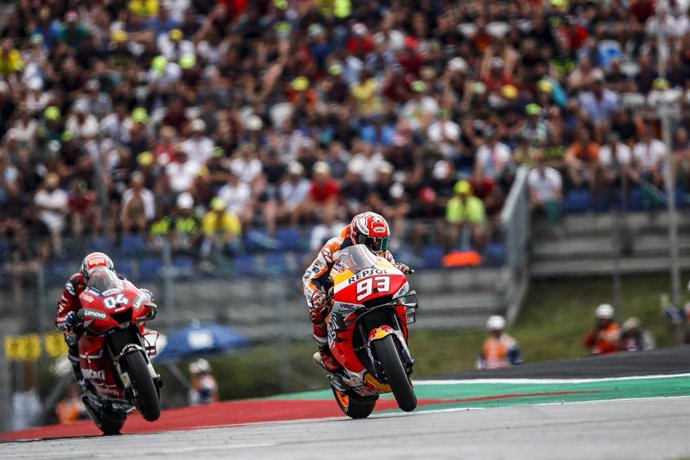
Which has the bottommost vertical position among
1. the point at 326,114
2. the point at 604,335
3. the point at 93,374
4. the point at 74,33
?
the point at 604,335

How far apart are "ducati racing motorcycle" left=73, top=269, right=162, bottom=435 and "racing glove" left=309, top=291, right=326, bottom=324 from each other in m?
1.63

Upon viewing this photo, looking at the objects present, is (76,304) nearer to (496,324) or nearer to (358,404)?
(358,404)

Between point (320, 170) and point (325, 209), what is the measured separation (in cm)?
81

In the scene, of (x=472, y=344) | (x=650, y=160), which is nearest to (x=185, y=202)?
(x=472, y=344)

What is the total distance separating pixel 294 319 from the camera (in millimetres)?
20875

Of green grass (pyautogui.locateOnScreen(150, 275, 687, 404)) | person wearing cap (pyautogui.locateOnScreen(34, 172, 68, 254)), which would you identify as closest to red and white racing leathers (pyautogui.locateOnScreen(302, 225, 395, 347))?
green grass (pyautogui.locateOnScreen(150, 275, 687, 404))

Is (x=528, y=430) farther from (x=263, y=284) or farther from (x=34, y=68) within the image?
(x=34, y=68)

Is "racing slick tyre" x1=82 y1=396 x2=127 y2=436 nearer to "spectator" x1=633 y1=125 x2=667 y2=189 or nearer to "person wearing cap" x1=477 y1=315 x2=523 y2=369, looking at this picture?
"person wearing cap" x1=477 y1=315 x2=523 y2=369

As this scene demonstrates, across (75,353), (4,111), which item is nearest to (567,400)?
(75,353)

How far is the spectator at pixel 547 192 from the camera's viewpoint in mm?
22059

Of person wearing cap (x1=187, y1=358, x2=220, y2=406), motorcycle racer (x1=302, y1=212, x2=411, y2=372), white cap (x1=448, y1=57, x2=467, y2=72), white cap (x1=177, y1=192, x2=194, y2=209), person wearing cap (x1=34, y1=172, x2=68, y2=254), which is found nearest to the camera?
motorcycle racer (x1=302, y1=212, x2=411, y2=372)

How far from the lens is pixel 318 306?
12484mm

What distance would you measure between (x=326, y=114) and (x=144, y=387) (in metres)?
11.9

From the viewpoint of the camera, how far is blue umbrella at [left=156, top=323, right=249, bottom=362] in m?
20.8
